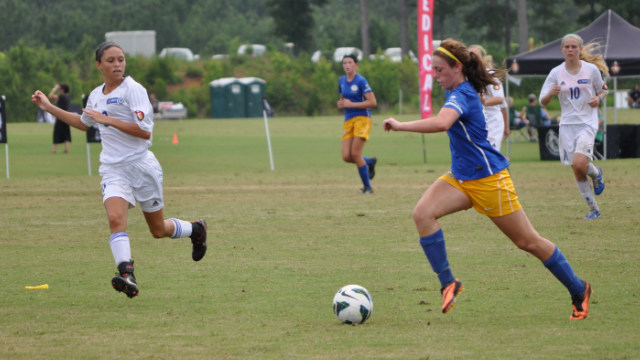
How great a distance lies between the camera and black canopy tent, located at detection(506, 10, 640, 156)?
21.2 meters

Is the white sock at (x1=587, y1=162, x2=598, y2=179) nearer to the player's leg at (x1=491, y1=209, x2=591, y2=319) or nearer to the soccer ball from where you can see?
the player's leg at (x1=491, y1=209, x2=591, y2=319)

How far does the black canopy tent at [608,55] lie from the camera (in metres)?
21.2

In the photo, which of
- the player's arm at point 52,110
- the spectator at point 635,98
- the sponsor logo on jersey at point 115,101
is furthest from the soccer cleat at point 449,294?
the spectator at point 635,98

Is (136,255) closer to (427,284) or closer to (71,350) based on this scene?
(427,284)

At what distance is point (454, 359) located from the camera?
214 inches

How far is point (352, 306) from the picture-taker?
638 centimetres

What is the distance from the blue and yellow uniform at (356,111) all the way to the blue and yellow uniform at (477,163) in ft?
29.8

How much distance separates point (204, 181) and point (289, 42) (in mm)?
64439

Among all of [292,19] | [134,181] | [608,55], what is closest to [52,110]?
[134,181]

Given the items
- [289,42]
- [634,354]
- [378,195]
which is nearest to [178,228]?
[634,354]

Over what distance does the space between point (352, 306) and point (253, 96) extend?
54.6 m

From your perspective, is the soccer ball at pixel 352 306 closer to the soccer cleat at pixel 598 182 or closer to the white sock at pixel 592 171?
the white sock at pixel 592 171

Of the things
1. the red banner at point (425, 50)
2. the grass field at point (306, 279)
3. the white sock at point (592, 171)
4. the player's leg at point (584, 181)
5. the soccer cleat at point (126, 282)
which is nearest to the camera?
the grass field at point (306, 279)

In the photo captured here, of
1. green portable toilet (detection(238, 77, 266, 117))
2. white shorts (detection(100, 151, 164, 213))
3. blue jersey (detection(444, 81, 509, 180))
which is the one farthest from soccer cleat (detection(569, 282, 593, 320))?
green portable toilet (detection(238, 77, 266, 117))
